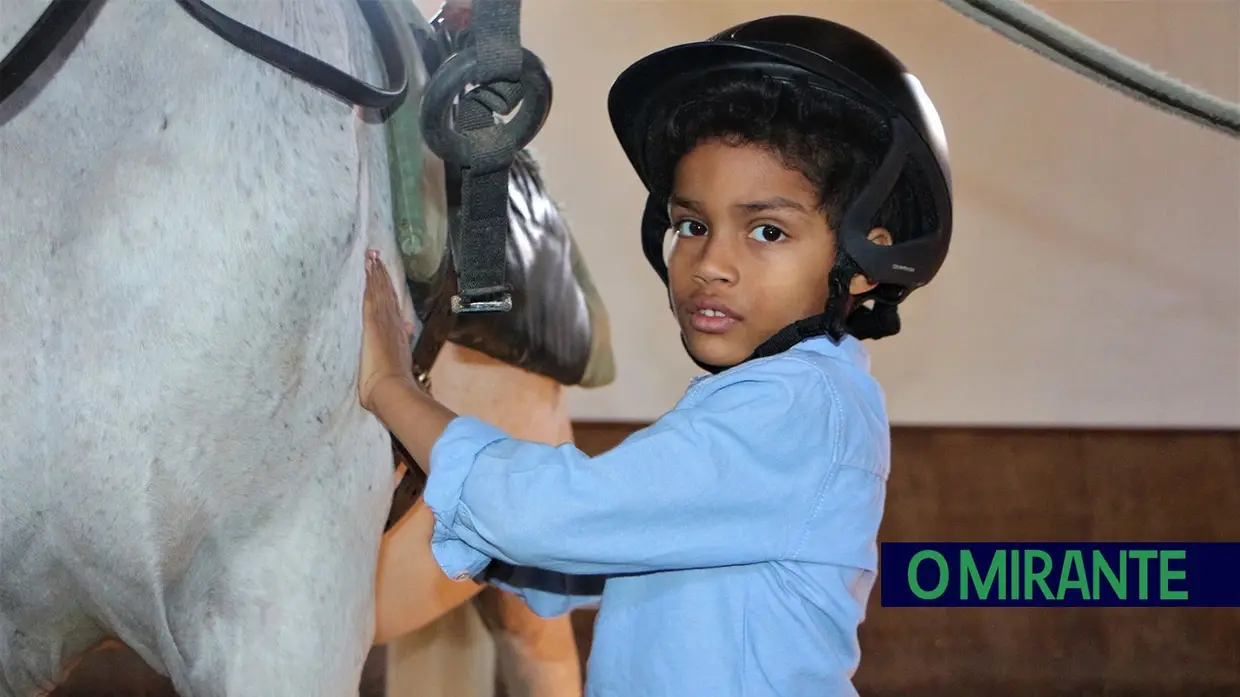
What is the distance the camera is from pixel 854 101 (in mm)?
765

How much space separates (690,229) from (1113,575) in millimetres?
2095

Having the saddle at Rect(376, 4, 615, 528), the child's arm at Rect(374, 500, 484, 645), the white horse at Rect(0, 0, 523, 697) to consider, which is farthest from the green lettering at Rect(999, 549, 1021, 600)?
the white horse at Rect(0, 0, 523, 697)

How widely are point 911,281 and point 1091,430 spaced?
1899 millimetres

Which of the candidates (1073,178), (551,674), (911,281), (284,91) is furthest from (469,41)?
(1073,178)

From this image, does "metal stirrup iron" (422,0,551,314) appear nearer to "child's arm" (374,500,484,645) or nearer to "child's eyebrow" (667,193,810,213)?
"child's eyebrow" (667,193,810,213)

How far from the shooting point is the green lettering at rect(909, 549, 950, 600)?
2459 mm

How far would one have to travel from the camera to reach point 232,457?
70 cm

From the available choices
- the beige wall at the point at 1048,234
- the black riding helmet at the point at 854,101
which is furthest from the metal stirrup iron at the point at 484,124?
the beige wall at the point at 1048,234

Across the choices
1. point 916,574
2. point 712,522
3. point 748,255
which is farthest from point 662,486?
point 916,574

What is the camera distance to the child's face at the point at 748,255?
2.43 feet

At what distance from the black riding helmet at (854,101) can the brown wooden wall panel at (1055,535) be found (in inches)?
67.3

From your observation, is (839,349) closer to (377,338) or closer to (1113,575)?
(377,338)

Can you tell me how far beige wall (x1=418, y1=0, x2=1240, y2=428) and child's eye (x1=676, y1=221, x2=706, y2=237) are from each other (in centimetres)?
165

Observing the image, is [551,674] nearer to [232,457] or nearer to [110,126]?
[232,457]
